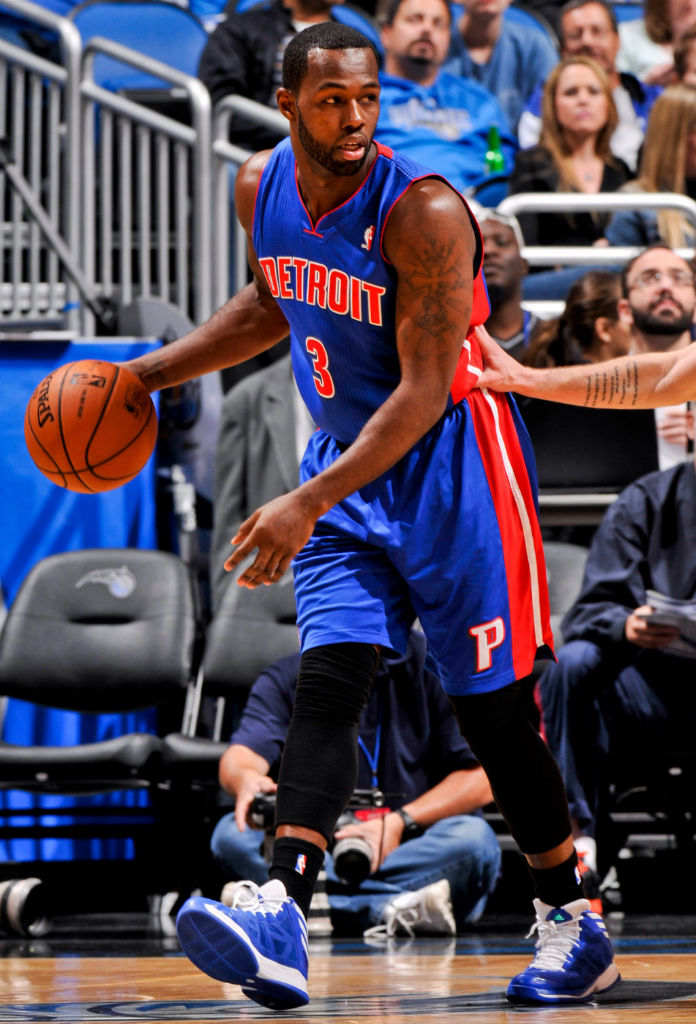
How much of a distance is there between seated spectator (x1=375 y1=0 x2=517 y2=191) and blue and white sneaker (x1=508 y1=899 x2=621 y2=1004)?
5346mm

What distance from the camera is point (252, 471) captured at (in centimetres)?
562

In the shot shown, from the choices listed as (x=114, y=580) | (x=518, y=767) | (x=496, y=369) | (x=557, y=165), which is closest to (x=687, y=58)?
(x=557, y=165)

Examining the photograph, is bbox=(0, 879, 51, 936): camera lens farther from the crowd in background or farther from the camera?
the crowd in background

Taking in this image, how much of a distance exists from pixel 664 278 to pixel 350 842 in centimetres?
262

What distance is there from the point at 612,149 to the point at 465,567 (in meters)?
5.48

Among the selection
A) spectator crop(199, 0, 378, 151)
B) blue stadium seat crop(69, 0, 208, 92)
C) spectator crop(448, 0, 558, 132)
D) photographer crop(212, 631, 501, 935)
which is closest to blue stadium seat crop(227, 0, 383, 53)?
spectator crop(199, 0, 378, 151)

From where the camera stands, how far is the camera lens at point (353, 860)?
400cm

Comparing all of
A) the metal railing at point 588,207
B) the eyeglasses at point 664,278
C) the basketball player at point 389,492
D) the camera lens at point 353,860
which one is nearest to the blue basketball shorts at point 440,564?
the basketball player at point 389,492

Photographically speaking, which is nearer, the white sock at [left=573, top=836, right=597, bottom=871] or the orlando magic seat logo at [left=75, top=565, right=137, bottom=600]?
the white sock at [left=573, top=836, right=597, bottom=871]

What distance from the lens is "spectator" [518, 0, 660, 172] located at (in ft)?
24.4

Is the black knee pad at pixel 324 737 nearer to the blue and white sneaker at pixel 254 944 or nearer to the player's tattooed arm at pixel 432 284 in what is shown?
the blue and white sneaker at pixel 254 944

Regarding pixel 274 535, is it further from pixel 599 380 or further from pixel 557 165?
pixel 557 165

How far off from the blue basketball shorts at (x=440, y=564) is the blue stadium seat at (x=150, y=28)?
505 cm

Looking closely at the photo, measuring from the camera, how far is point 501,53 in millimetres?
7703
